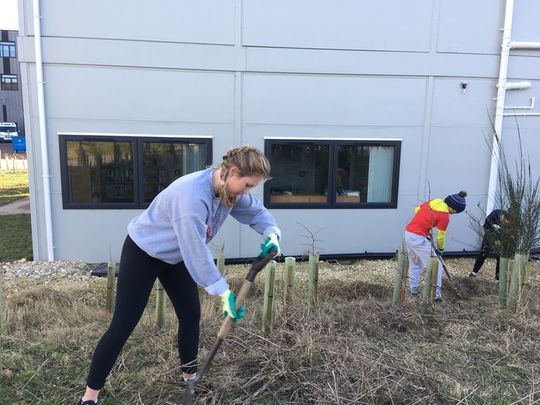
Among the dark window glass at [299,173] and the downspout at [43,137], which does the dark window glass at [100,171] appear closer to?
the downspout at [43,137]

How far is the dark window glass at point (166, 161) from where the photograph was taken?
6645 mm

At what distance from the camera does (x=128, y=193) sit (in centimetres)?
668

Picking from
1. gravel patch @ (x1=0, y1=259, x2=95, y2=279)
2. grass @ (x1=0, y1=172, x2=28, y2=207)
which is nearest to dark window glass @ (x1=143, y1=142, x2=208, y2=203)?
gravel patch @ (x1=0, y1=259, x2=95, y2=279)

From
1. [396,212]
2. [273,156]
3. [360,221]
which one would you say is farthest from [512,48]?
[273,156]

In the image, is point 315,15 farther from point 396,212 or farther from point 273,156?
point 396,212

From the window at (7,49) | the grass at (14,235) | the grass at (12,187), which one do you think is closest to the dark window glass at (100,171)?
the grass at (14,235)

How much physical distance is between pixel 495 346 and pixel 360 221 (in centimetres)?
398

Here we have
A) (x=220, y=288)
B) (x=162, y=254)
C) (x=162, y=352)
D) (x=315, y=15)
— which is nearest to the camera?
(x=220, y=288)

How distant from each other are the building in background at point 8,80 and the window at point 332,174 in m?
49.5

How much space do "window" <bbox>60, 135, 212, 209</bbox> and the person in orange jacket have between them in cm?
298

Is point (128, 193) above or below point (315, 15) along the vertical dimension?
below

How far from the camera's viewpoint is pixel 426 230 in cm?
540

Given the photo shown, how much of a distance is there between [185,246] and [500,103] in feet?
21.0

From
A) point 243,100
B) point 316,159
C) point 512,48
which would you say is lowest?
point 316,159
